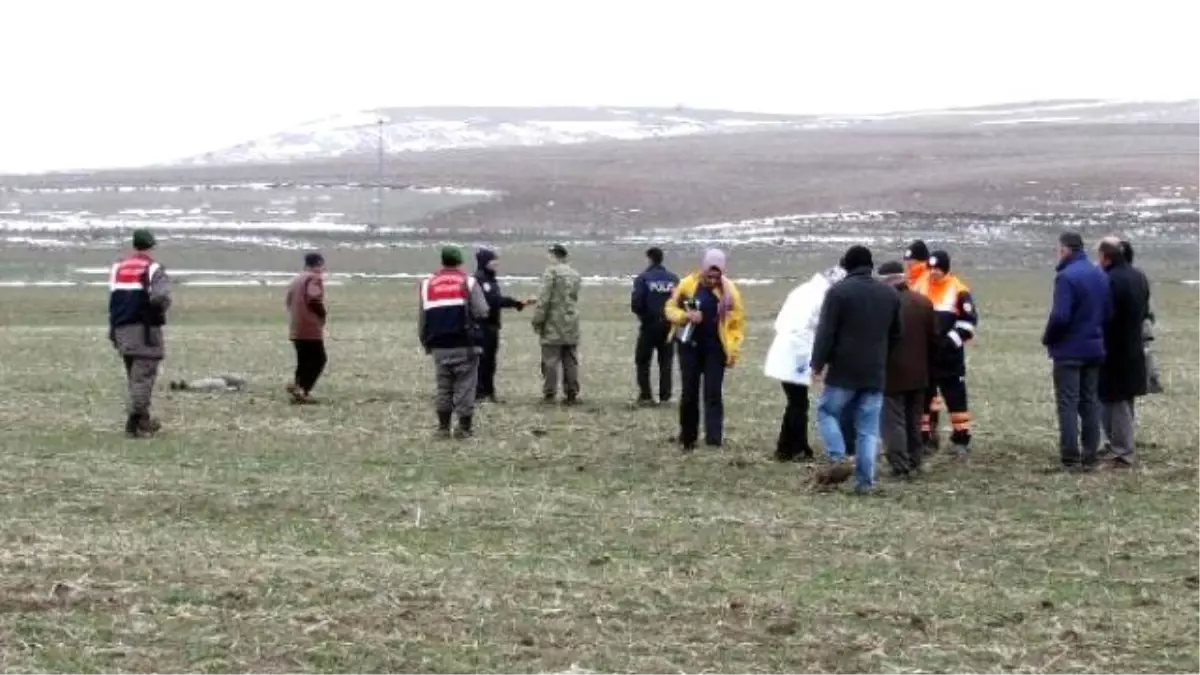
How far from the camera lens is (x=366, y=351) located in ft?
89.5

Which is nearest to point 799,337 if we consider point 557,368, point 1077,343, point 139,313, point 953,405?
point 953,405

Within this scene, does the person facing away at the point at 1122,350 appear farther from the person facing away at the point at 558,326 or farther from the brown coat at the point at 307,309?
the brown coat at the point at 307,309

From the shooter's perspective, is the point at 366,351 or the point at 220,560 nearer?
the point at 220,560

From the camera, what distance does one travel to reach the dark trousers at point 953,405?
15500mm

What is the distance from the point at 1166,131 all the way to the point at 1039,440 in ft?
287

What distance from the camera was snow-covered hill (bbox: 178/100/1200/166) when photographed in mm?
123438

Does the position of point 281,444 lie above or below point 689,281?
below

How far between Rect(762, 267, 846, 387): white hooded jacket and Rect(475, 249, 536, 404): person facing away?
16.3 ft

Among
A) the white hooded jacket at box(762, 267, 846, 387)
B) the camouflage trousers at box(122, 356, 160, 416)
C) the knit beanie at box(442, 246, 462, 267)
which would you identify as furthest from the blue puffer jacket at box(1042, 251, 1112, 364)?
the camouflage trousers at box(122, 356, 160, 416)

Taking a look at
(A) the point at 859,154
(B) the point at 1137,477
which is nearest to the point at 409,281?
(B) the point at 1137,477

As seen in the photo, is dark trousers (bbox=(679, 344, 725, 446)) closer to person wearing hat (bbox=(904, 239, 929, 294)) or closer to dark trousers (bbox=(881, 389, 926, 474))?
person wearing hat (bbox=(904, 239, 929, 294))

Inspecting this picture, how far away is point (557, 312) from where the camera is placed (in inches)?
788

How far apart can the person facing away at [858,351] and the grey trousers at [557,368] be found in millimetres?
6913

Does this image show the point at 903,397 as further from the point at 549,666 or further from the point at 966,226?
the point at 966,226
